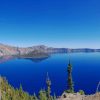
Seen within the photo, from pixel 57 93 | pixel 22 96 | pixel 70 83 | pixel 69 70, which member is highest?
pixel 69 70

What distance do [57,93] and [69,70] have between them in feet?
312

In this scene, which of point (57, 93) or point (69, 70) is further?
point (57, 93)

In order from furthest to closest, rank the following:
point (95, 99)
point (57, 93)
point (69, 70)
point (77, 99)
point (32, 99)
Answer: point (57, 93), point (32, 99), point (69, 70), point (77, 99), point (95, 99)

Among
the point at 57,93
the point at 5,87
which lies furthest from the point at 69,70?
the point at 57,93

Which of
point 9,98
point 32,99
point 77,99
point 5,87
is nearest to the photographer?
point 77,99

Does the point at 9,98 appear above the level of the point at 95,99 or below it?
below

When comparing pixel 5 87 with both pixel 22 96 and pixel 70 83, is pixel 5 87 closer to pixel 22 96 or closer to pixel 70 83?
pixel 22 96

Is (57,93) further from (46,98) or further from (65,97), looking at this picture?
(65,97)

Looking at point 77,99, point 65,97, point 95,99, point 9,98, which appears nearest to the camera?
point 95,99

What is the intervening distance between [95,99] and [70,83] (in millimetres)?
54505

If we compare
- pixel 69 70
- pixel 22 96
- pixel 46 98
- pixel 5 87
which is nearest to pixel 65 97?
pixel 69 70

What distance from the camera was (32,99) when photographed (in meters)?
113

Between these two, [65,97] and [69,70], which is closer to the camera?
[65,97]

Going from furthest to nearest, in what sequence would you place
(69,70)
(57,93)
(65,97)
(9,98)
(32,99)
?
(57,93), (32,99), (9,98), (69,70), (65,97)
